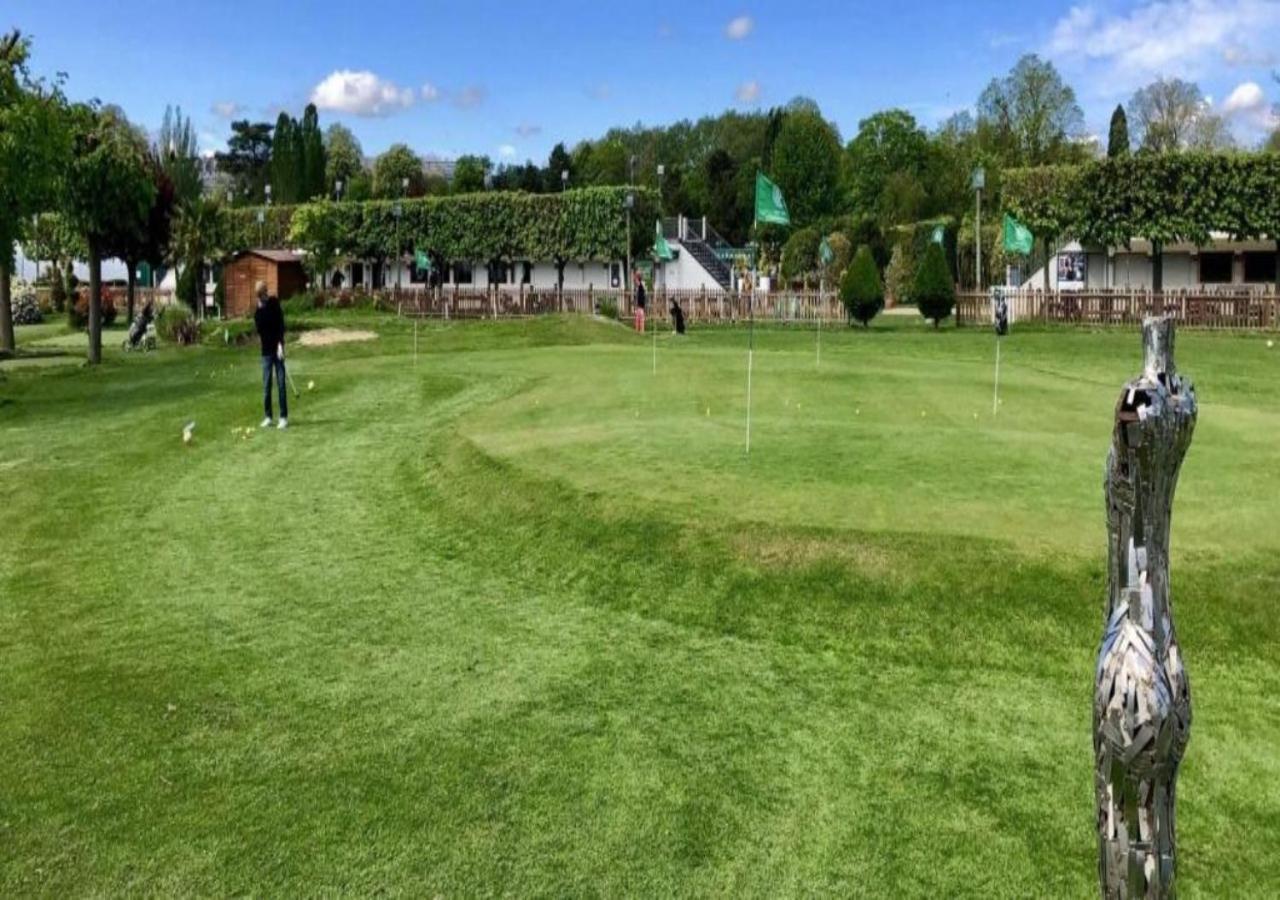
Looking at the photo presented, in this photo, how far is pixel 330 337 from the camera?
36219 millimetres

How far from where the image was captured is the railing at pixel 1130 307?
37500 millimetres

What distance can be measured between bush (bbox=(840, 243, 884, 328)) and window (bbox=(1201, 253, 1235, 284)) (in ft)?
56.7

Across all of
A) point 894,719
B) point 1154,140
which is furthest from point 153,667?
point 1154,140

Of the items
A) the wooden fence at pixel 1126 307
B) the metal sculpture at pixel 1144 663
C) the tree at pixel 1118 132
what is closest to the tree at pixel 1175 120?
the tree at pixel 1118 132

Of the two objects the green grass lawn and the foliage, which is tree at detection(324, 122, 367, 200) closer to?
the foliage

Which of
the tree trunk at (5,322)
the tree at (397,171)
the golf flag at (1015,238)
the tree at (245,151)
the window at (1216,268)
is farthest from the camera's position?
the tree at (245,151)

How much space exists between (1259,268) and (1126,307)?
1278 cm

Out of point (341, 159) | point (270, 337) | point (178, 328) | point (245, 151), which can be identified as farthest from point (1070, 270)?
point (245, 151)

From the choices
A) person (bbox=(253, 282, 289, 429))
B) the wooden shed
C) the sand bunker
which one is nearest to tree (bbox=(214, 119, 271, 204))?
the wooden shed

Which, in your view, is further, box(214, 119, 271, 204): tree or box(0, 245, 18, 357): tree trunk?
box(214, 119, 271, 204): tree

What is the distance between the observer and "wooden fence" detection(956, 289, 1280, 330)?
A: 37.5 meters

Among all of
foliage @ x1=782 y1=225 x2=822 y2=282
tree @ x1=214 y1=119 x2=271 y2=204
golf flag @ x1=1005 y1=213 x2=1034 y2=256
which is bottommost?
golf flag @ x1=1005 y1=213 x2=1034 y2=256

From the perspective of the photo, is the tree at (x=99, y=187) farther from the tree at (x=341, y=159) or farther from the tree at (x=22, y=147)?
the tree at (x=341, y=159)

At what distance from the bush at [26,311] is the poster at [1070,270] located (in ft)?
159
